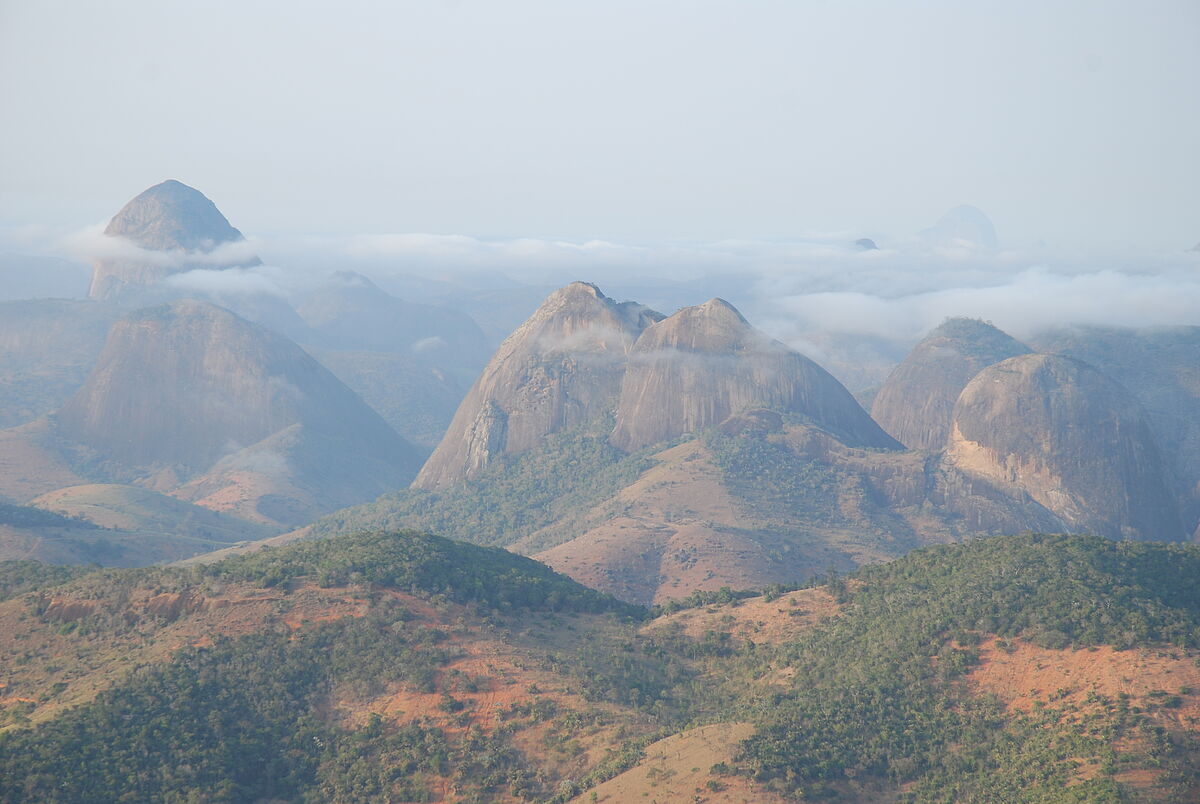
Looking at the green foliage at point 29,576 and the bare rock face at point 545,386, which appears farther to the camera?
the bare rock face at point 545,386

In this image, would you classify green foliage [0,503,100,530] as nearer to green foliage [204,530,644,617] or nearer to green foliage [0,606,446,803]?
green foliage [204,530,644,617]

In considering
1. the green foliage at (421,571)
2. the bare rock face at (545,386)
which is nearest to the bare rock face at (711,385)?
the bare rock face at (545,386)

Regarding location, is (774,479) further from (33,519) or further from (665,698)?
(33,519)

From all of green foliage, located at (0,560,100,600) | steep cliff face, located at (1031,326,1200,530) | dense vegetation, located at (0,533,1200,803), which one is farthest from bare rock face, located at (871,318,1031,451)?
green foliage, located at (0,560,100,600)

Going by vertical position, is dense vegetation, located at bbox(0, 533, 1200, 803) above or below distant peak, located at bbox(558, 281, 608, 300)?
below

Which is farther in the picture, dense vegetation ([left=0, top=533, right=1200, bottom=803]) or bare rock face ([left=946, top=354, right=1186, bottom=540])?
bare rock face ([left=946, top=354, right=1186, bottom=540])

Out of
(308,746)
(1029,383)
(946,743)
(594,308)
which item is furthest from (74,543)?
(1029,383)

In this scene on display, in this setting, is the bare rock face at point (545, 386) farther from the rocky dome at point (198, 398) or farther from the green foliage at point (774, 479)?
the rocky dome at point (198, 398)
